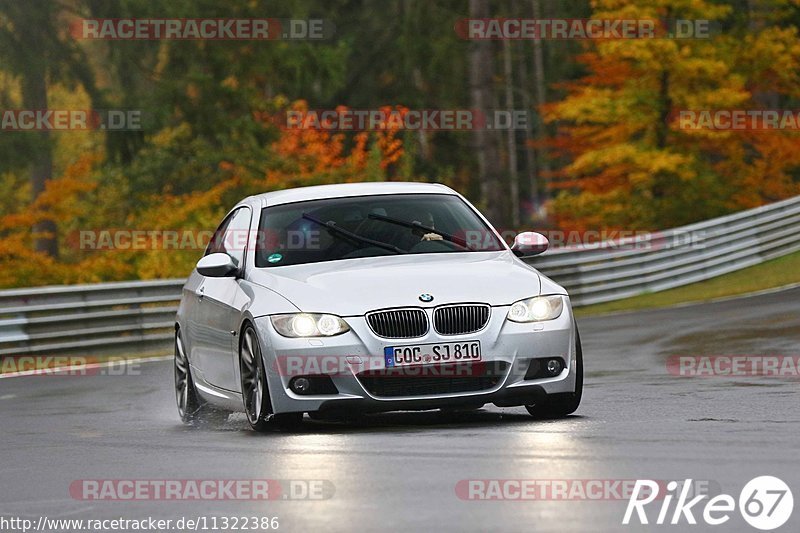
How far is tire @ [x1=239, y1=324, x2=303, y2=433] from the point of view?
1103 centimetres

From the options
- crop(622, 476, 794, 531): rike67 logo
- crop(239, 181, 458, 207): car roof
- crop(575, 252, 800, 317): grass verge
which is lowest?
crop(575, 252, 800, 317): grass verge

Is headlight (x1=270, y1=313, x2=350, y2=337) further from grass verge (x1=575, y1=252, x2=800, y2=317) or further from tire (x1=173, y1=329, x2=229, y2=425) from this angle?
grass verge (x1=575, y1=252, x2=800, y2=317)

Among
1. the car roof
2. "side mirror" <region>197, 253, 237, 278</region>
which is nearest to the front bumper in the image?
"side mirror" <region>197, 253, 237, 278</region>

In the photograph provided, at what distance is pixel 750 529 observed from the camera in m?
6.91

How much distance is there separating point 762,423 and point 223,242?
439 cm

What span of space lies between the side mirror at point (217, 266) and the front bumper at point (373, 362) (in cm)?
101

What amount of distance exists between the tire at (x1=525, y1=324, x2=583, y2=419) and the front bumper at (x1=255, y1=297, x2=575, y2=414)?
202mm

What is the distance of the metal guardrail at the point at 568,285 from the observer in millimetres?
22906

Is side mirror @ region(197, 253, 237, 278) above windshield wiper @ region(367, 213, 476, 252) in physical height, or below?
below

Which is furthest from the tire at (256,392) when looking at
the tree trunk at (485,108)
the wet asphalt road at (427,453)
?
the tree trunk at (485,108)

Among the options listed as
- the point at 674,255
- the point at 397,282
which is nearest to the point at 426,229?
the point at 397,282

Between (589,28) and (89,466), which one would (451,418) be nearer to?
(89,466)

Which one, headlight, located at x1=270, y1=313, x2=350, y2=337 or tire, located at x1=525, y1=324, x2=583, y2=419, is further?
tire, located at x1=525, y1=324, x2=583, y2=419

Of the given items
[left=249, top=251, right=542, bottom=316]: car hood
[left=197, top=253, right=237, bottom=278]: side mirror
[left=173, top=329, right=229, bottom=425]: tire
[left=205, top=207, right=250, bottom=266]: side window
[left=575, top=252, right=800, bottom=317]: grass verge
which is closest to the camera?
[left=249, top=251, right=542, bottom=316]: car hood
